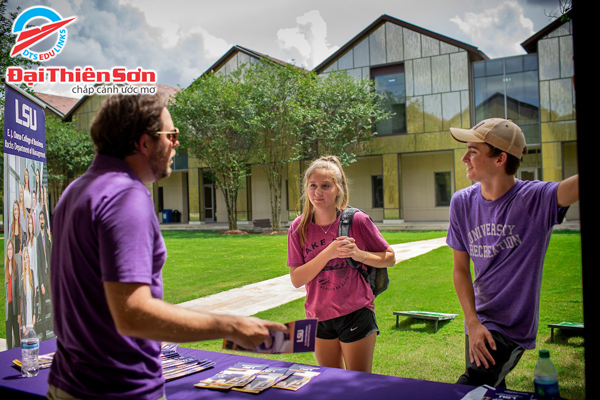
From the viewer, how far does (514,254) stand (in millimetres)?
2570

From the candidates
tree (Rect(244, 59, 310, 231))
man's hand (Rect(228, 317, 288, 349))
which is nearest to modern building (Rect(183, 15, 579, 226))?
tree (Rect(244, 59, 310, 231))

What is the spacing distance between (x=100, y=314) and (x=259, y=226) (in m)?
28.4

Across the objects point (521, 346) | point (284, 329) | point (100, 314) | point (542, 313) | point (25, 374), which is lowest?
point (542, 313)

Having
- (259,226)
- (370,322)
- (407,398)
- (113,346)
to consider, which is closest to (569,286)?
(370,322)

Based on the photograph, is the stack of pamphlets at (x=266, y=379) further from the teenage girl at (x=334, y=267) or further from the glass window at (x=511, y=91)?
the glass window at (x=511, y=91)

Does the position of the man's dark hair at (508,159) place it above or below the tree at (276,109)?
below

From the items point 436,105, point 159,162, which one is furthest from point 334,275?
point 436,105

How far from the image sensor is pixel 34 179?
17.6 feet

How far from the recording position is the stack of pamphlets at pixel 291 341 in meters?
1.84

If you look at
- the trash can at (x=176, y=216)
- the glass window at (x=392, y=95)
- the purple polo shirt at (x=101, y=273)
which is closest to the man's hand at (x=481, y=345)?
the purple polo shirt at (x=101, y=273)

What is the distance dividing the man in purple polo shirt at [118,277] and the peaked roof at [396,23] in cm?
2878

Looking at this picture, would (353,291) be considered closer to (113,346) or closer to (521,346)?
(521,346)

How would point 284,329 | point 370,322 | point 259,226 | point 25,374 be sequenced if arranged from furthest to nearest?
point 259,226 < point 370,322 < point 25,374 < point 284,329

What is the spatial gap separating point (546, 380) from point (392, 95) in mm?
29264
